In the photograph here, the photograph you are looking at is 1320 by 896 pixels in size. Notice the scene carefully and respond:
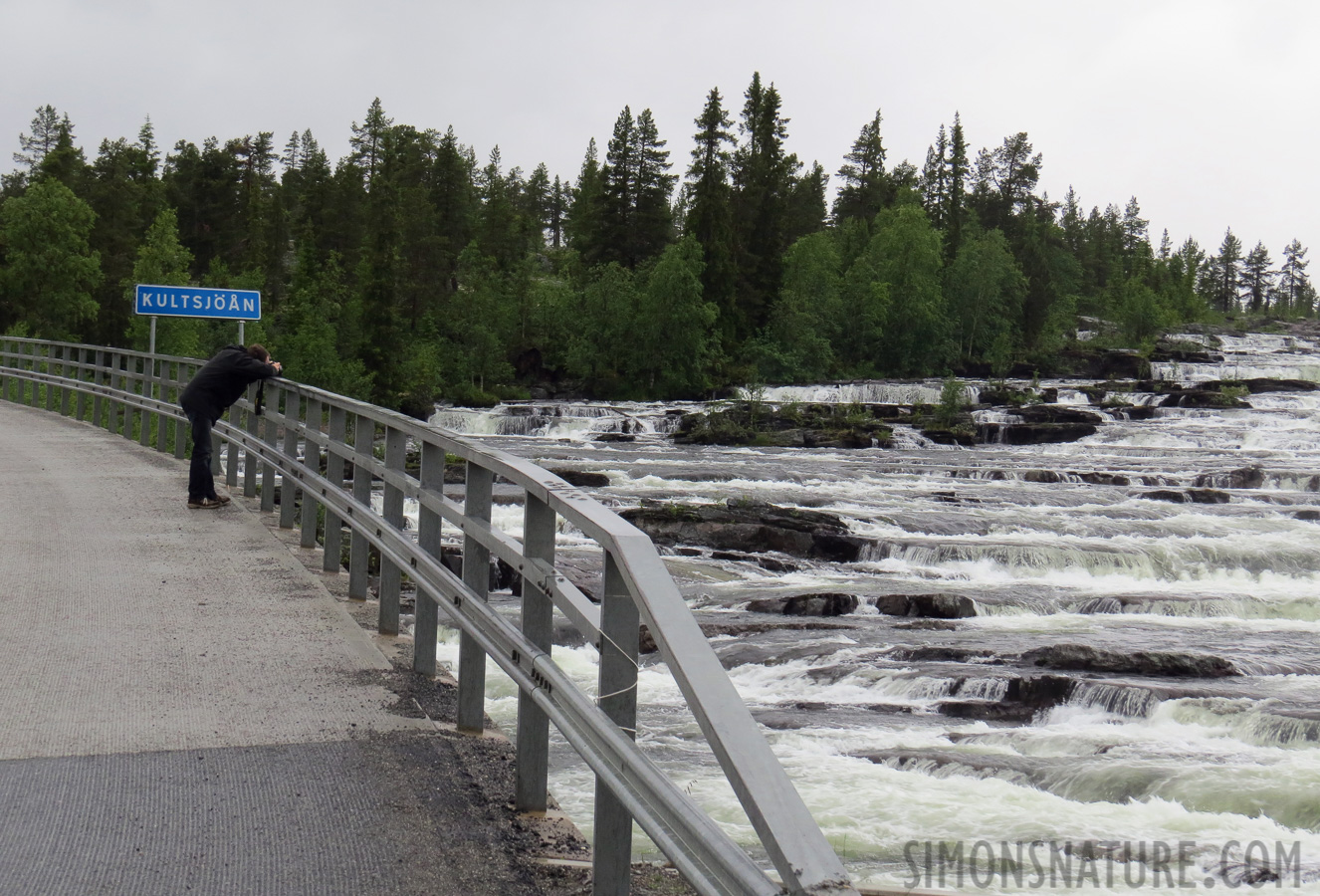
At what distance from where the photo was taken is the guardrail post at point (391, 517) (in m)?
6.88

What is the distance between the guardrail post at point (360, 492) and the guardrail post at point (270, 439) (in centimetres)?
298

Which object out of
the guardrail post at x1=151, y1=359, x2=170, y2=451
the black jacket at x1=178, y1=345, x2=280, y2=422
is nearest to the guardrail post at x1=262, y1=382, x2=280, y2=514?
the black jacket at x1=178, y1=345, x2=280, y2=422

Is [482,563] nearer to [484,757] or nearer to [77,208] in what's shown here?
[484,757]

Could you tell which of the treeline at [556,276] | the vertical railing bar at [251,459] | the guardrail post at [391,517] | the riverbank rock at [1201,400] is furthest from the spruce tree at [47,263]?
the guardrail post at [391,517]

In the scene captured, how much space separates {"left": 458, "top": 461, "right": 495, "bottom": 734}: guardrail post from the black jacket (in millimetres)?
7106

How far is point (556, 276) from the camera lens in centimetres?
11975

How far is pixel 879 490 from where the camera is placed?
2872 cm

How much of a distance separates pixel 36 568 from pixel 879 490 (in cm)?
2177

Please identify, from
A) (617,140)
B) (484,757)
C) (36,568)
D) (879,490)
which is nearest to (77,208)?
(617,140)

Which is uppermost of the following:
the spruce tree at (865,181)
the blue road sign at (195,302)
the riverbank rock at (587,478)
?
the spruce tree at (865,181)

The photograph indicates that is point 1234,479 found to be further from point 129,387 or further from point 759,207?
point 759,207

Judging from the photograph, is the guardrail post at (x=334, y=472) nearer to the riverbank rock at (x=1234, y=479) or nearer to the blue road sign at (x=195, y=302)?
the blue road sign at (x=195, y=302)

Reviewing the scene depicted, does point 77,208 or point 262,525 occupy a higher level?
point 77,208

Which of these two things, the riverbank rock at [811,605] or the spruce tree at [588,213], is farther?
the spruce tree at [588,213]
